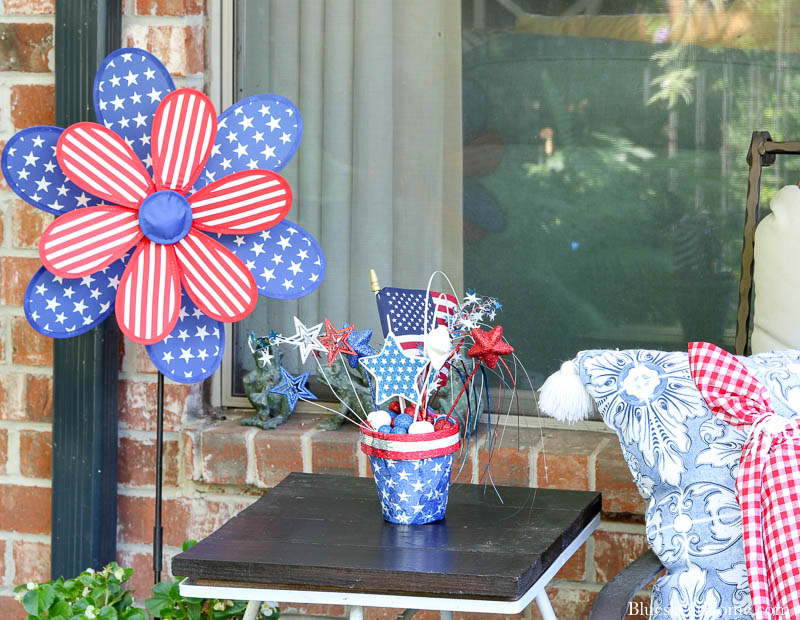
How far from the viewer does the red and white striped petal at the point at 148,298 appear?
144 centimetres

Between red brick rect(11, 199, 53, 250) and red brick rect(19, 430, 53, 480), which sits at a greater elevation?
red brick rect(11, 199, 53, 250)

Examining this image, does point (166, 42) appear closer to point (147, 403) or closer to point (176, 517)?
point (147, 403)

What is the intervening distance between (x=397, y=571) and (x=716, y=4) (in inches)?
46.0

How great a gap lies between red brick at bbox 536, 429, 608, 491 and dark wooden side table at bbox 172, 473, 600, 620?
0.82ft

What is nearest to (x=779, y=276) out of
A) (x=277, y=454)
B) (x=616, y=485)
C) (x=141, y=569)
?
(x=616, y=485)

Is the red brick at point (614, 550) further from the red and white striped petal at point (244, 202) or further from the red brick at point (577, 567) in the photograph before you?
the red and white striped petal at point (244, 202)

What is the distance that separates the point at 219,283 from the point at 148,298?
10 centimetres

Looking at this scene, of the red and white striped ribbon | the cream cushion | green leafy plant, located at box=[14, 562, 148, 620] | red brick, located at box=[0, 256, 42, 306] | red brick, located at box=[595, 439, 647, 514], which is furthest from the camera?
red brick, located at box=[0, 256, 42, 306]

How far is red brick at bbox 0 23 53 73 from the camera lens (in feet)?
5.96

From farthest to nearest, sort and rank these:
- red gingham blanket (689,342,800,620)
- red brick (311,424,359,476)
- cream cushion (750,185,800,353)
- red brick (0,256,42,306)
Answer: red brick (0,256,42,306) < red brick (311,424,359,476) < cream cushion (750,185,800,353) < red gingham blanket (689,342,800,620)

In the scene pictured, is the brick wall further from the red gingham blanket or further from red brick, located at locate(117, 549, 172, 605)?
the red gingham blanket

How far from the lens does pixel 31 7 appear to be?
1.82 m

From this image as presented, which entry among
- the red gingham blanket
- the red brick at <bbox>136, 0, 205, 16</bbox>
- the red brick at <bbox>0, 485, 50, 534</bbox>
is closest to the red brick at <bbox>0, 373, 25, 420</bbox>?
the red brick at <bbox>0, 485, 50, 534</bbox>

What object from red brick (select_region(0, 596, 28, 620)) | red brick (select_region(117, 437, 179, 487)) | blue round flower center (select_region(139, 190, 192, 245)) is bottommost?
red brick (select_region(0, 596, 28, 620))
